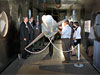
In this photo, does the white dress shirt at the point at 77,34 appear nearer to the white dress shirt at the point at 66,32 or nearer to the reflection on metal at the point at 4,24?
the white dress shirt at the point at 66,32

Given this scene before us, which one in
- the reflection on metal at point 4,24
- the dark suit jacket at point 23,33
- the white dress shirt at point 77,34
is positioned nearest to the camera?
the reflection on metal at point 4,24

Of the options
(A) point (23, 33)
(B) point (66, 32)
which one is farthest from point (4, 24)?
(B) point (66, 32)

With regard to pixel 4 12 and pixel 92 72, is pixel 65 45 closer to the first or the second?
pixel 92 72

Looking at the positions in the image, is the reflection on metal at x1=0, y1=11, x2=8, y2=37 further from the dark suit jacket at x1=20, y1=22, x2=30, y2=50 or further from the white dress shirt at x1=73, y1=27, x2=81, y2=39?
→ the white dress shirt at x1=73, y1=27, x2=81, y2=39

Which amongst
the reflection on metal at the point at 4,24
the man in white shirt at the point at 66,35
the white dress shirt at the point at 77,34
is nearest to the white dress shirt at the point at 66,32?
the man in white shirt at the point at 66,35

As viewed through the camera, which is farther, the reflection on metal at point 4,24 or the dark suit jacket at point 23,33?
the dark suit jacket at point 23,33

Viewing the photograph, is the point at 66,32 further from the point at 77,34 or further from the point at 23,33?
the point at 23,33

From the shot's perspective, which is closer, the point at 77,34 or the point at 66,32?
the point at 66,32

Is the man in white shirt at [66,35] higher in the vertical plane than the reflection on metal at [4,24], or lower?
lower

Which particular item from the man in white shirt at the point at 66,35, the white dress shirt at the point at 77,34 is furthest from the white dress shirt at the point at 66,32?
the white dress shirt at the point at 77,34

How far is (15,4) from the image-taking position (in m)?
5.07

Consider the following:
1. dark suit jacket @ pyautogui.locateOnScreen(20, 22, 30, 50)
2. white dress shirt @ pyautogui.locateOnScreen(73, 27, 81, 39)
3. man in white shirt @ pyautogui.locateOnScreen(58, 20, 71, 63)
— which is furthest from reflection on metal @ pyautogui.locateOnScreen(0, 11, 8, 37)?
white dress shirt @ pyautogui.locateOnScreen(73, 27, 81, 39)

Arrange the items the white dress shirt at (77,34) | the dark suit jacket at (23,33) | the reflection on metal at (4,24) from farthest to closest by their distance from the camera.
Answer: the white dress shirt at (77,34)
the dark suit jacket at (23,33)
the reflection on metal at (4,24)

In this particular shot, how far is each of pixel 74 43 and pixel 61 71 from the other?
1.88 meters
